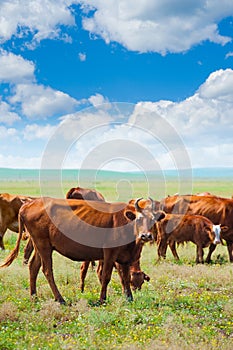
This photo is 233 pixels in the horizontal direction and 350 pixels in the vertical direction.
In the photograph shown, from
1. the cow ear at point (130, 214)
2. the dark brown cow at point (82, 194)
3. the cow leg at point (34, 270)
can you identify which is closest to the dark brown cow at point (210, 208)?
the dark brown cow at point (82, 194)

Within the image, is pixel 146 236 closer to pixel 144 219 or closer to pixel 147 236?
pixel 147 236

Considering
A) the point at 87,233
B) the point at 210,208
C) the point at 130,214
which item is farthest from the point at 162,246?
the point at 87,233

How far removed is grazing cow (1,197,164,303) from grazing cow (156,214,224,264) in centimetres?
606

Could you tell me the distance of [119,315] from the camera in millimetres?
8320

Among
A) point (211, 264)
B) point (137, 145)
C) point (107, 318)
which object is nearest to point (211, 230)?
point (211, 264)

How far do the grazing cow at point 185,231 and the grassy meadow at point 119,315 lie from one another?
3.13m

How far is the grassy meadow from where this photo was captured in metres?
6.99

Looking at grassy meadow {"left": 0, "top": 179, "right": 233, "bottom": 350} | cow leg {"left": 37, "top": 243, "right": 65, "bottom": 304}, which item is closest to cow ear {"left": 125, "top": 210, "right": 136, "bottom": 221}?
grassy meadow {"left": 0, "top": 179, "right": 233, "bottom": 350}

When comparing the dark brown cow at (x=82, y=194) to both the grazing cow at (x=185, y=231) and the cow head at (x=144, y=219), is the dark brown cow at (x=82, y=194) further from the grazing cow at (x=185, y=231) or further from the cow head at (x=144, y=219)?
the cow head at (x=144, y=219)

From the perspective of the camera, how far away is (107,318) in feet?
26.0

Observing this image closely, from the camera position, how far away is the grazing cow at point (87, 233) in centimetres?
934

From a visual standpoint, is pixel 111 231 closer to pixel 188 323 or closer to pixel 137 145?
pixel 188 323

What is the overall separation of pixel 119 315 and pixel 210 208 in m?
9.98

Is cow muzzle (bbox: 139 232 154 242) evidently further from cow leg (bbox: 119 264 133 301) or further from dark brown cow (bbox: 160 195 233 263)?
dark brown cow (bbox: 160 195 233 263)
